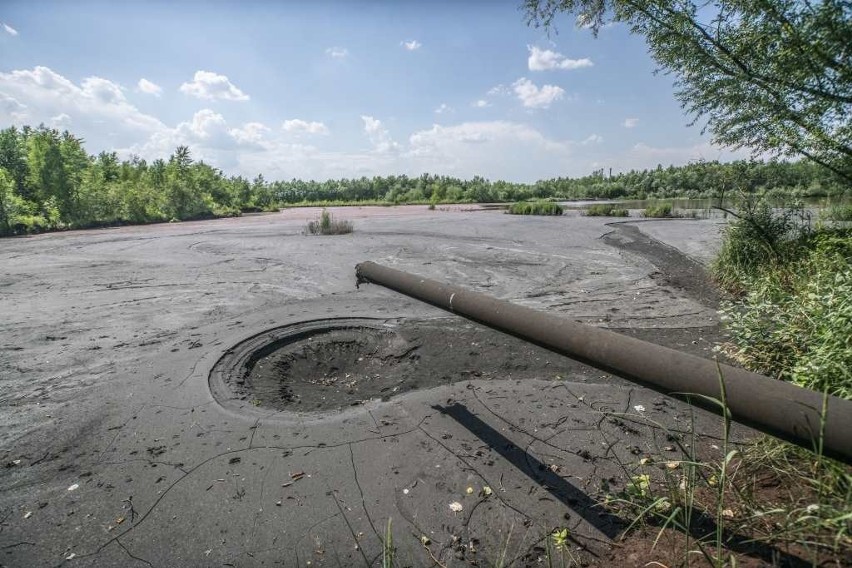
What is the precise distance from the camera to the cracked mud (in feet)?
7.81

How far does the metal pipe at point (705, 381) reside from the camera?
127 centimetres

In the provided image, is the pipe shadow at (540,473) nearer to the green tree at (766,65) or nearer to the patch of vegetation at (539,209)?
the green tree at (766,65)

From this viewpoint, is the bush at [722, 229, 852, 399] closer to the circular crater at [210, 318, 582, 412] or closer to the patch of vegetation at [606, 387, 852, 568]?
the patch of vegetation at [606, 387, 852, 568]

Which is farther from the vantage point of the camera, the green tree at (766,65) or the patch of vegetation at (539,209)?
the patch of vegetation at (539,209)

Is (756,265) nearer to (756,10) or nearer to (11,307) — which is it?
(756,10)

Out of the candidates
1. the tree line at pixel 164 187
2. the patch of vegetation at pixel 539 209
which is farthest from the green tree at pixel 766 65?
the patch of vegetation at pixel 539 209

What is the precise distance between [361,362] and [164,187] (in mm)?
28665

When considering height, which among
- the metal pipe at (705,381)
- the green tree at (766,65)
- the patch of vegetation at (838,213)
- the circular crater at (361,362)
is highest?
the green tree at (766,65)

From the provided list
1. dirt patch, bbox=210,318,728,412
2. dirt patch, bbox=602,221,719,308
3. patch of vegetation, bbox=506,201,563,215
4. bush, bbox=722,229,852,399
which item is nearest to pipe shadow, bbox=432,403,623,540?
dirt patch, bbox=210,318,728,412

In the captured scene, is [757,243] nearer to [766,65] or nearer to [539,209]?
[766,65]

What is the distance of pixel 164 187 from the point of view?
27.3 meters

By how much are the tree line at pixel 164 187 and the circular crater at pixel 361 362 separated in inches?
201

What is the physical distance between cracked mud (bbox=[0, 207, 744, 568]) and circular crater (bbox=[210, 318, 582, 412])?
30mm

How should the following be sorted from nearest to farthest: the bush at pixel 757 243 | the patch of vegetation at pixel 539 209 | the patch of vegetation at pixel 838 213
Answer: the bush at pixel 757 243
the patch of vegetation at pixel 838 213
the patch of vegetation at pixel 539 209
